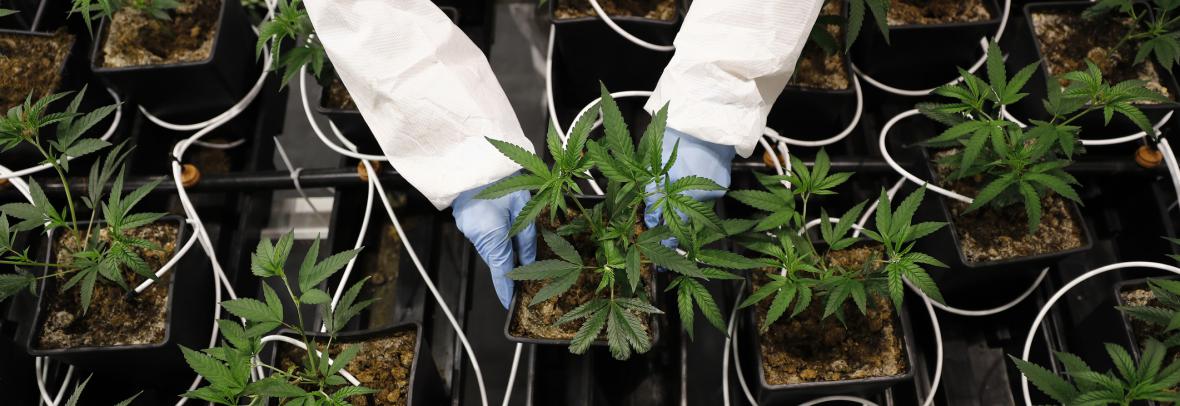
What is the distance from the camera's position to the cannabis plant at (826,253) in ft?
3.46

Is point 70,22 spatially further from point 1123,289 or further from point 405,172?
point 1123,289

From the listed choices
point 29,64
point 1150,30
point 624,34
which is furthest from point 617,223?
point 29,64

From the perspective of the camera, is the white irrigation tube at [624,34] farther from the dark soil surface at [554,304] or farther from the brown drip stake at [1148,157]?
the brown drip stake at [1148,157]

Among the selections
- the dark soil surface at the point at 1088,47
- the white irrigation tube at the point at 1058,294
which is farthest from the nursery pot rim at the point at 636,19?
the white irrigation tube at the point at 1058,294

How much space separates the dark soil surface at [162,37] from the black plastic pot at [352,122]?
218 mm

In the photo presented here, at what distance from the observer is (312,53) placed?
1.34 m

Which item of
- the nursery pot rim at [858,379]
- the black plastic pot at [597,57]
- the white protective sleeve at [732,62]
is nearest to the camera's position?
the nursery pot rim at [858,379]

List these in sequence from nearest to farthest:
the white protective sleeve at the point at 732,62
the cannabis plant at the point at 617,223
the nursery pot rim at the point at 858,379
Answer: the cannabis plant at the point at 617,223 → the nursery pot rim at the point at 858,379 → the white protective sleeve at the point at 732,62

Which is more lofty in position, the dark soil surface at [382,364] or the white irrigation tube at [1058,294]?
the dark soil surface at [382,364]

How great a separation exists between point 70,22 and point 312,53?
2.12ft

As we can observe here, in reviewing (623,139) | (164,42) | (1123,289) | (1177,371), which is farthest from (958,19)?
(164,42)

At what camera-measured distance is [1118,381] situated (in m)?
0.98

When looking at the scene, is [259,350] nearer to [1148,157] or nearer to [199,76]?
[199,76]

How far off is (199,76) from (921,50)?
51.4 inches
